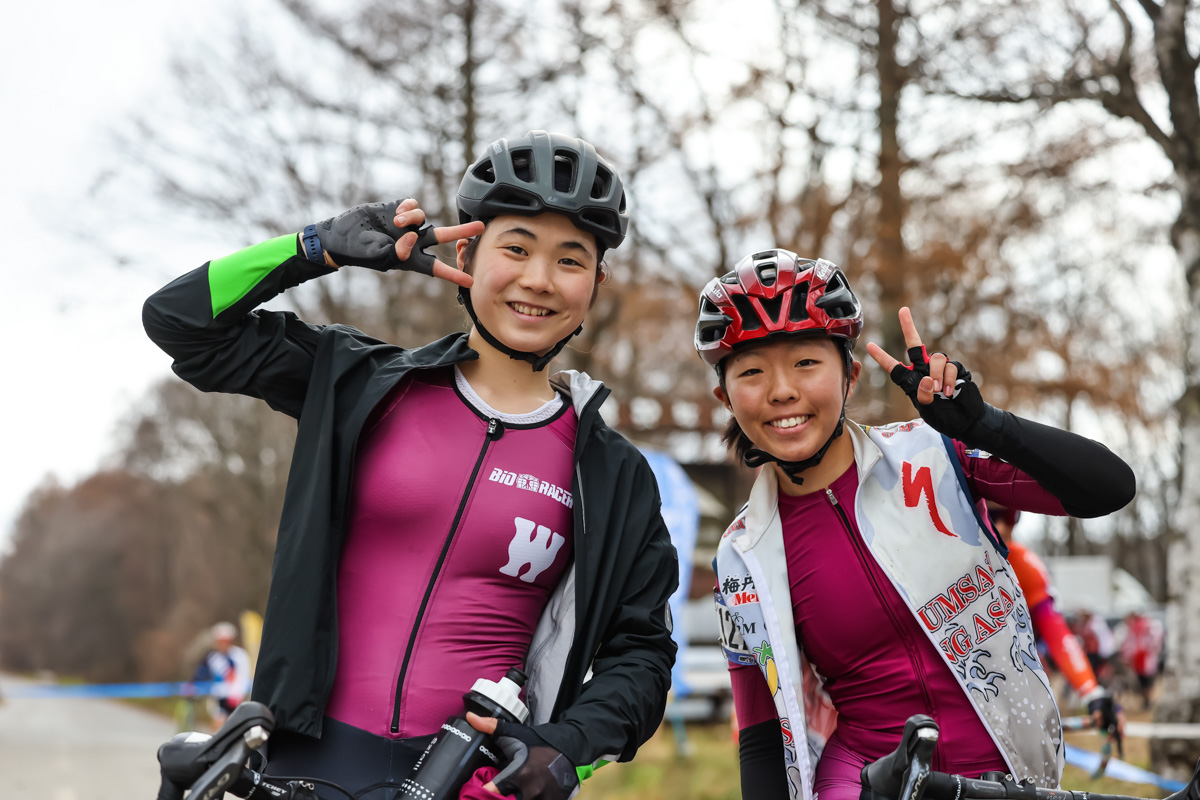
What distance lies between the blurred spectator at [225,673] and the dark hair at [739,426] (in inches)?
739

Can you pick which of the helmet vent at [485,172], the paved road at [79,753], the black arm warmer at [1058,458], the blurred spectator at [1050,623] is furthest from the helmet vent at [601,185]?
the paved road at [79,753]

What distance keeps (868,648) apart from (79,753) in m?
24.6

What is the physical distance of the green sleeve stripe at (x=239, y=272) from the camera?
2.90 metres

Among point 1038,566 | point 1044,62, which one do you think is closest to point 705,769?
point 1038,566

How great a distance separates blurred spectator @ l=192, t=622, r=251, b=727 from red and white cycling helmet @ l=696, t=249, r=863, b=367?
19054mm

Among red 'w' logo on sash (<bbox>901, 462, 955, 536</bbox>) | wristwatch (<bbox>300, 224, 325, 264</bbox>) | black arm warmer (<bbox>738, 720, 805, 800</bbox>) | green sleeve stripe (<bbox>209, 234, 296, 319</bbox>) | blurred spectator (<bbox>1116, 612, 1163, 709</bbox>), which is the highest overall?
wristwatch (<bbox>300, 224, 325, 264</bbox>)

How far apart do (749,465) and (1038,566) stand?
3655 millimetres

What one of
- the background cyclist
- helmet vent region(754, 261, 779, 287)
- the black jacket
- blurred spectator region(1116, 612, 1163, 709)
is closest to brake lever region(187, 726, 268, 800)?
the black jacket

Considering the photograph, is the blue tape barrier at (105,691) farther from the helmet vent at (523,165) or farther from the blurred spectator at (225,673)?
the helmet vent at (523,165)

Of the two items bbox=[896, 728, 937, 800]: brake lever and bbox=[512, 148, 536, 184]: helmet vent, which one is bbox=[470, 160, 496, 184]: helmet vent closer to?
bbox=[512, 148, 536, 184]: helmet vent

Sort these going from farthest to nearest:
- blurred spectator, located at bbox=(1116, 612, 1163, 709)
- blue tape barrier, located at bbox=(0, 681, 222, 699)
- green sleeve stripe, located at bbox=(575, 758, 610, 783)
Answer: blue tape barrier, located at bbox=(0, 681, 222, 699) < blurred spectator, located at bbox=(1116, 612, 1163, 709) < green sleeve stripe, located at bbox=(575, 758, 610, 783)

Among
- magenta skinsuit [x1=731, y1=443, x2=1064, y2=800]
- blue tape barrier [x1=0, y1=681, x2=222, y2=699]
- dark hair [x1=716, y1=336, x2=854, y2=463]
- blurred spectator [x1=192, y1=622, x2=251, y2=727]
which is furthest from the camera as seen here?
blue tape barrier [x1=0, y1=681, x2=222, y2=699]

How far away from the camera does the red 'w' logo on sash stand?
3.27 meters

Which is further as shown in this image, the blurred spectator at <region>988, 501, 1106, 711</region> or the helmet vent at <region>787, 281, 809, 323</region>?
the blurred spectator at <region>988, 501, 1106, 711</region>
